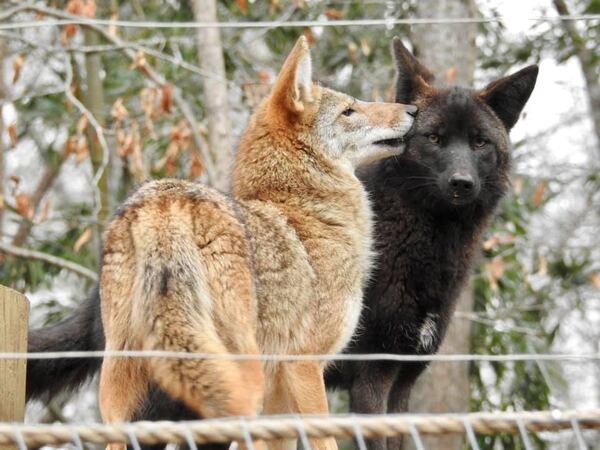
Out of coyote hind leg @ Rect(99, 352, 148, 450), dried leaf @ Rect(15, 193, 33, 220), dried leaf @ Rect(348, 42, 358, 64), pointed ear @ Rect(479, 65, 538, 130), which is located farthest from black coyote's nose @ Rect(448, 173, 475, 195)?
dried leaf @ Rect(348, 42, 358, 64)

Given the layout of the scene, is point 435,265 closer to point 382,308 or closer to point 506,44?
point 382,308

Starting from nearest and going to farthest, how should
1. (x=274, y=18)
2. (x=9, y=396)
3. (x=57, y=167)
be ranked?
1. (x=9, y=396)
2. (x=274, y=18)
3. (x=57, y=167)

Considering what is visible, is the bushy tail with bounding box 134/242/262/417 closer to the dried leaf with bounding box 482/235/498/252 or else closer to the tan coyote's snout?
the tan coyote's snout

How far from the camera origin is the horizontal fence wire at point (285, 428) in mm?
3312

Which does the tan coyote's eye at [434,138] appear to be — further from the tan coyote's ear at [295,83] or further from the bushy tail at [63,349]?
the bushy tail at [63,349]

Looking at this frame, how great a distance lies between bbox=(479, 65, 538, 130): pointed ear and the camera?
686cm

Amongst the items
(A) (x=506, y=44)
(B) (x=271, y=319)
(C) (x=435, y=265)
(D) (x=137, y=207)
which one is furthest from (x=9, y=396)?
(A) (x=506, y=44)

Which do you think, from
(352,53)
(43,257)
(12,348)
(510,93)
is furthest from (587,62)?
(12,348)

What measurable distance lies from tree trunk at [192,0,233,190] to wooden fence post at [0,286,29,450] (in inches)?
189

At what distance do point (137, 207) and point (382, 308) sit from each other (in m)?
2.03

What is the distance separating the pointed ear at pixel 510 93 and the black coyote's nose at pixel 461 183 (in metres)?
0.77

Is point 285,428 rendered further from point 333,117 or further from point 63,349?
point 333,117

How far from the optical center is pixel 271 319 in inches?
211

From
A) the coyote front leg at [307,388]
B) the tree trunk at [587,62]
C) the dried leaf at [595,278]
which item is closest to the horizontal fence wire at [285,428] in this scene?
the coyote front leg at [307,388]
